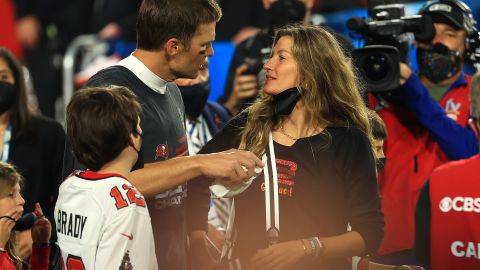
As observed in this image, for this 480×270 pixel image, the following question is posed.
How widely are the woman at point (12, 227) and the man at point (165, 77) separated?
0.81ft

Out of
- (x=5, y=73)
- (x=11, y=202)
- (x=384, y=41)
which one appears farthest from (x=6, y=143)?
(x=384, y=41)

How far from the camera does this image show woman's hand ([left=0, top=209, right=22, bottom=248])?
3.52 m

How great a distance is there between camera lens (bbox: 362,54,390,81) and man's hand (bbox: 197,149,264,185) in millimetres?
1419

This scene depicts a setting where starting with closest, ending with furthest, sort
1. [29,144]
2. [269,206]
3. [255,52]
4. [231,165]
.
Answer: [231,165] < [269,206] < [29,144] < [255,52]

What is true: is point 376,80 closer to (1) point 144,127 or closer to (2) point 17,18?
(1) point 144,127

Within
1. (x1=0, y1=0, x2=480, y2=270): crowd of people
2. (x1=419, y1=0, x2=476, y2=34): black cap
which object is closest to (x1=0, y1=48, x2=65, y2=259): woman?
(x1=0, y1=0, x2=480, y2=270): crowd of people

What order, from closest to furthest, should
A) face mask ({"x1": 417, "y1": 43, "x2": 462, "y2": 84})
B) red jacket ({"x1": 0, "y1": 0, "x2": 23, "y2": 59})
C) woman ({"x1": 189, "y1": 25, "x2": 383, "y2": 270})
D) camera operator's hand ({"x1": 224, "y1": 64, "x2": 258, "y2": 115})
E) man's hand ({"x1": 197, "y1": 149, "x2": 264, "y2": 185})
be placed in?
man's hand ({"x1": 197, "y1": 149, "x2": 264, "y2": 185}), woman ({"x1": 189, "y1": 25, "x2": 383, "y2": 270}), face mask ({"x1": 417, "y1": 43, "x2": 462, "y2": 84}), camera operator's hand ({"x1": 224, "y1": 64, "x2": 258, "y2": 115}), red jacket ({"x1": 0, "y1": 0, "x2": 23, "y2": 59})

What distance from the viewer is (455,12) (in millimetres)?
4820

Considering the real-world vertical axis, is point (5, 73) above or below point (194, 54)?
below

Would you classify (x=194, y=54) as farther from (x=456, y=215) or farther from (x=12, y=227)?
(x=456, y=215)

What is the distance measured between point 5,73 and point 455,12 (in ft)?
7.40

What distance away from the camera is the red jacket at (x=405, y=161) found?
470 centimetres

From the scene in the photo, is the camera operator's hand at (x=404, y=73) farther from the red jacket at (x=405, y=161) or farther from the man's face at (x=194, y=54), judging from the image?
the man's face at (x=194, y=54)

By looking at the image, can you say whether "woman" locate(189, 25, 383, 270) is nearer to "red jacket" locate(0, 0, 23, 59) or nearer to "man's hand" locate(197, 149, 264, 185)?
"man's hand" locate(197, 149, 264, 185)
